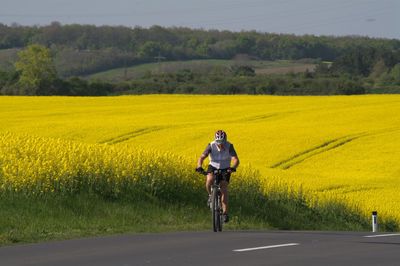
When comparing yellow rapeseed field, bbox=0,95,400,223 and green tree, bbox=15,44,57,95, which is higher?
green tree, bbox=15,44,57,95

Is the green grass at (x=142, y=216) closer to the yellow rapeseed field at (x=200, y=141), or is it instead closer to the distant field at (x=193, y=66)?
the yellow rapeseed field at (x=200, y=141)

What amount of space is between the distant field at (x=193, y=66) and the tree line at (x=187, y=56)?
1.73 m

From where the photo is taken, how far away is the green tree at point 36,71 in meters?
91.1

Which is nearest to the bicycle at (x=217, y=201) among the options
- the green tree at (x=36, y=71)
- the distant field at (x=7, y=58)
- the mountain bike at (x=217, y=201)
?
the mountain bike at (x=217, y=201)

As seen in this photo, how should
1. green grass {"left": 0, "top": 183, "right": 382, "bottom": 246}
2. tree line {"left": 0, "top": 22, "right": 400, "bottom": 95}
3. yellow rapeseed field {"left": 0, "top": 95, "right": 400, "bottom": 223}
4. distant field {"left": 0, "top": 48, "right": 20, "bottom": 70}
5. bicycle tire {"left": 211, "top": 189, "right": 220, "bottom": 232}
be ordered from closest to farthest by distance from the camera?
green grass {"left": 0, "top": 183, "right": 382, "bottom": 246}, bicycle tire {"left": 211, "top": 189, "right": 220, "bottom": 232}, yellow rapeseed field {"left": 0, "top": 95, "right": 400, "bottom": 223}, tree line {"left": 0, "top": 22, "right": 400, "bottom": 95}, distant field {"left": 0, "top": 48, "right": 20, "bottom": 70}

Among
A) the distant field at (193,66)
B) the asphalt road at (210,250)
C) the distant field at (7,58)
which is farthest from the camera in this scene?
the distant field at (7,58)

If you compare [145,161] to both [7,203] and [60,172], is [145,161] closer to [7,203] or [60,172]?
[60,172]

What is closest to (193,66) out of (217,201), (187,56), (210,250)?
(187,56)

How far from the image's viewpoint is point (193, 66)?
135125mm

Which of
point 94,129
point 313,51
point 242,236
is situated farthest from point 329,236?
point 313,51

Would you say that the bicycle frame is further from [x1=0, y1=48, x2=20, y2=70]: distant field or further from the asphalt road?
[x1=0, y1=48, x2=20, y2=70]: distant field

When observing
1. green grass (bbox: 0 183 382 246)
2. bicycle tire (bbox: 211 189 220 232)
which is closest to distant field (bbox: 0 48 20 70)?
green grass (bbox: 0 183 382 246)

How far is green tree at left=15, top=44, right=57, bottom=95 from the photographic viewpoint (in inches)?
3588

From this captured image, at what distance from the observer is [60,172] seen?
19750mm
